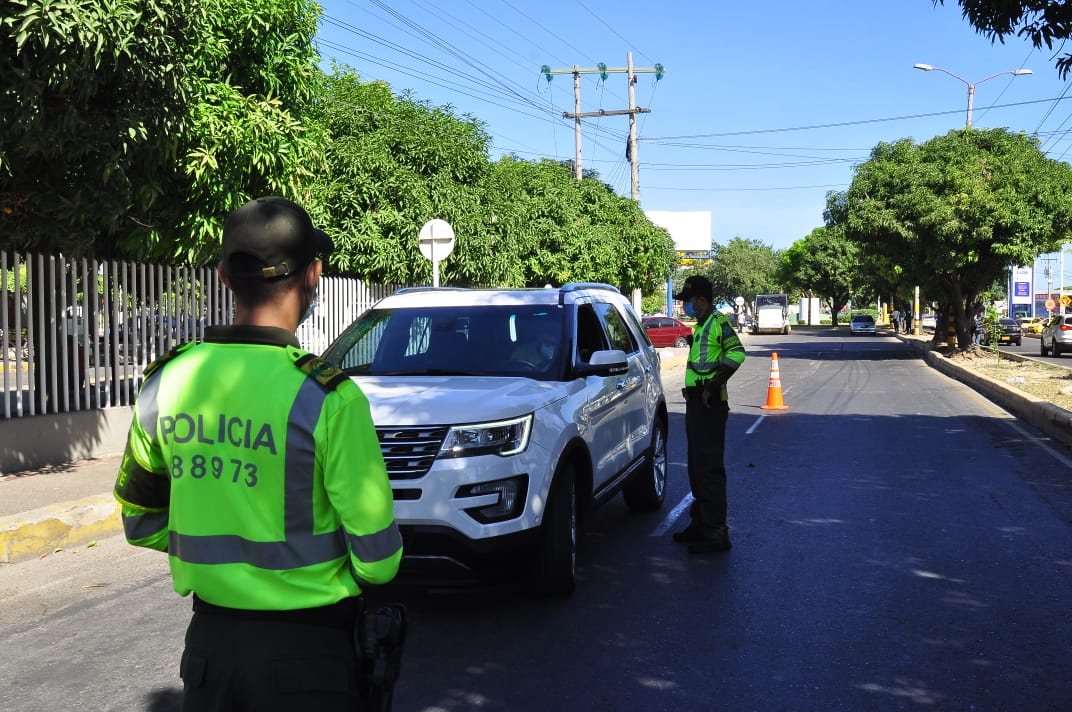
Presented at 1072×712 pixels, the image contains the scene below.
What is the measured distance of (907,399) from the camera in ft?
64.3

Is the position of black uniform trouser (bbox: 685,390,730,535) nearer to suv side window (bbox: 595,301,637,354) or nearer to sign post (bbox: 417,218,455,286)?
suv side window (bbox: 595,301,637,354)

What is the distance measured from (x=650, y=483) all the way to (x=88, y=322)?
6.80 metres

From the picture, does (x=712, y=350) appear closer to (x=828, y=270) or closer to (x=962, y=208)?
(x=962, y=208)

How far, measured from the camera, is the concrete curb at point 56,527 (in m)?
6.99

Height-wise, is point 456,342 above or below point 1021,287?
below

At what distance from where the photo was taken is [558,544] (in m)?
5.63

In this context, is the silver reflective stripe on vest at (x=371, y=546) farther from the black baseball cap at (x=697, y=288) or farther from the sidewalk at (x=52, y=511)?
the sidewalk at (x=52, y=511)

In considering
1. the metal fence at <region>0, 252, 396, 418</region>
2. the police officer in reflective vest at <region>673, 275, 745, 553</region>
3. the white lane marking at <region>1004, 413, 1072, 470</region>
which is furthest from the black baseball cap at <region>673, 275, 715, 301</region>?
the metal fence at <region>0, 252, 396, 418</region>

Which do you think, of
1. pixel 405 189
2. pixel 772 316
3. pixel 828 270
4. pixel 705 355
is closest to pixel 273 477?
pixel 705 355

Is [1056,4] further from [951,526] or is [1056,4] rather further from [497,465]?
[497,465]

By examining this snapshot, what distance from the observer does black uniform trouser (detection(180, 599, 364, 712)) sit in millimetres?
2008

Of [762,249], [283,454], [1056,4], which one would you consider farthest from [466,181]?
[762,249]

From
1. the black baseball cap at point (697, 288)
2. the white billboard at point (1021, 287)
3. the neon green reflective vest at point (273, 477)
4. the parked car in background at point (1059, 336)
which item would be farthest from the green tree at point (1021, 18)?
the white billboard at point (1021, 287)

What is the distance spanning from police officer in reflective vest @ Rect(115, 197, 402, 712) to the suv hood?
3.05 metres
